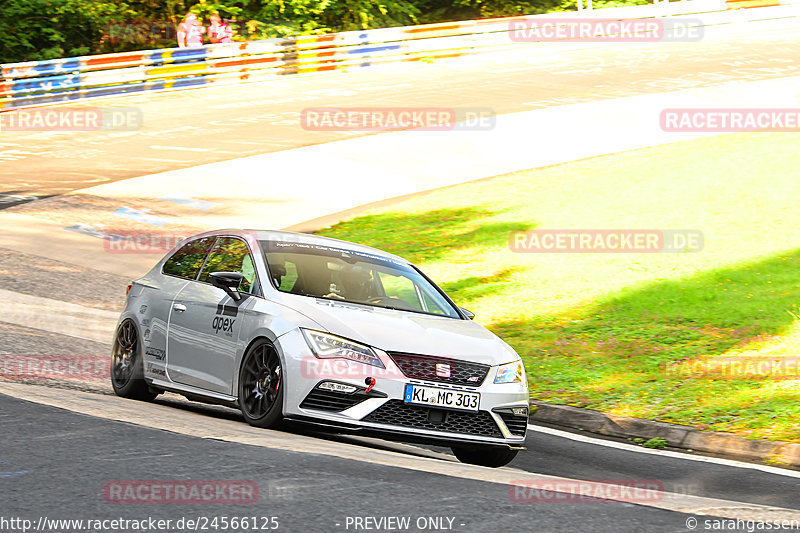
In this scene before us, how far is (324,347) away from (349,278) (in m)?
1.32

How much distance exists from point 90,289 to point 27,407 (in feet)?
28.5

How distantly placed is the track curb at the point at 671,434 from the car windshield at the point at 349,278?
2.17 meters

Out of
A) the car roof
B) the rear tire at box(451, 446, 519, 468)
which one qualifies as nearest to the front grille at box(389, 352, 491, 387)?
the rear tire at box(451, 446, 519, 468)

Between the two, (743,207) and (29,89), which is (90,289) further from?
(29,89)

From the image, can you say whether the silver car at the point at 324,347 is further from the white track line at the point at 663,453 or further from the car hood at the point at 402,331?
the white track line at the point at 663,453

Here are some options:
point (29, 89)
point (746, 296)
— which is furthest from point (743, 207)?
point (29, 89)

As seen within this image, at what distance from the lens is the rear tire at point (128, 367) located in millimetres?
9789

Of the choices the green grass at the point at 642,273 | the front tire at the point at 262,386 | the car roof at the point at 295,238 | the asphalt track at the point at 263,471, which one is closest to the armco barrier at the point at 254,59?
the asphalt track at the point at 263,471

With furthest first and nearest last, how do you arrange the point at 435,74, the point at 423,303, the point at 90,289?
the point at 435,74
the point at 90,289
the point at 423,303

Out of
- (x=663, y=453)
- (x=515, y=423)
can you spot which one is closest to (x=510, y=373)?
(x=515, y=423)

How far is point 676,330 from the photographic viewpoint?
44.4 ft

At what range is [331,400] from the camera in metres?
7.79

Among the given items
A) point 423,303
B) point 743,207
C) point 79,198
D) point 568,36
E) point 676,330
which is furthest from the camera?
point 568,36

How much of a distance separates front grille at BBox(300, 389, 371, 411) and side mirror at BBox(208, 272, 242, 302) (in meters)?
1.31
